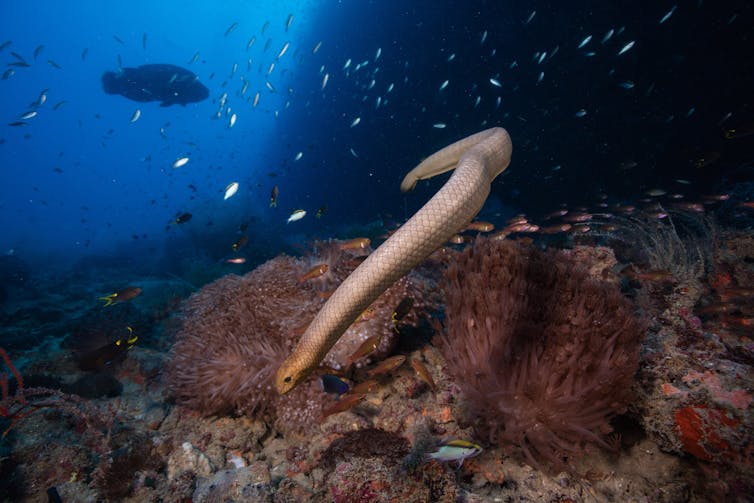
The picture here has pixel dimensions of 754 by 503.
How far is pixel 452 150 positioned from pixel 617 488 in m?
3.21

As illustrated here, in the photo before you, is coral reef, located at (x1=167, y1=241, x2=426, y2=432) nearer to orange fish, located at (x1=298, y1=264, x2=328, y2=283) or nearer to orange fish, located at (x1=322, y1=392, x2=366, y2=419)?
orange fish, located at (x1=298, y1=264, x2=328, y2=283)

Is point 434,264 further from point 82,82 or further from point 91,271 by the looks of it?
point 82,82

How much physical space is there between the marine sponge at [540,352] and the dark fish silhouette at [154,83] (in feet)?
→ 93.0

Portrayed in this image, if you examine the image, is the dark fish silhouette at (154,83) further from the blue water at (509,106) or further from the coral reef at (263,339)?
the coral reef at (263,339)

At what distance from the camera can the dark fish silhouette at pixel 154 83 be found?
2362 centimetres

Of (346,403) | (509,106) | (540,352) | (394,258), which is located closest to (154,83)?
(509,106)

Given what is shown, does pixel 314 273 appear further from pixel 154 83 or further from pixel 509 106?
pixel 154 83

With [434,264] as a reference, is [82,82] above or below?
above

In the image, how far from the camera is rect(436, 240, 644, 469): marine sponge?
244cm

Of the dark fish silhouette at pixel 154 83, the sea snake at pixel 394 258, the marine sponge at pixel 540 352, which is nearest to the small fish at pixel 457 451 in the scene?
the marine sponge at pixel 540 352

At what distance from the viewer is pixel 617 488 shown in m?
2.36

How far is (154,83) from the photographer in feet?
78.7

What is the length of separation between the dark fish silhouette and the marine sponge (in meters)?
28.3

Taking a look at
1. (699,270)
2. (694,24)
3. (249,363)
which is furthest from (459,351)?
(694,24)
